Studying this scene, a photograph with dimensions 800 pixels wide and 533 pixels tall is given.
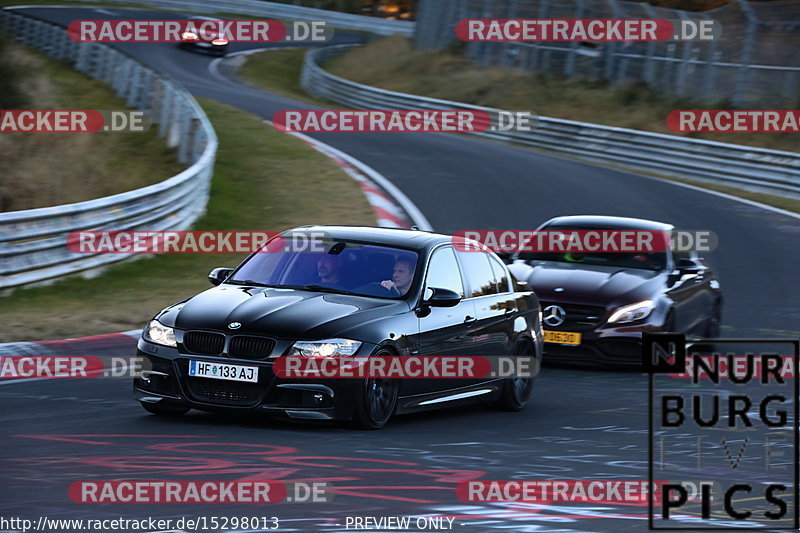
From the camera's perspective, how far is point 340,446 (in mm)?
8328

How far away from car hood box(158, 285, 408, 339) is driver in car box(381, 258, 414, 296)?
7.5 inches

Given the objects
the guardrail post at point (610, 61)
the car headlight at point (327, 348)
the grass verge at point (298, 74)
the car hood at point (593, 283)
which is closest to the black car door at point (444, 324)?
the car headlight at point (327, 348)

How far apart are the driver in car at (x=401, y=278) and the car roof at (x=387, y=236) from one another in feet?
0.65

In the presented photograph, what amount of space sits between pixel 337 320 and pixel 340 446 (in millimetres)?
1024

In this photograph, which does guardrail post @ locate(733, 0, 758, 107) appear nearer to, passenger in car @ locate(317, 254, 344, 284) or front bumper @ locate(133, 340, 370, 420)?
passenger in car @ locate(317, 254, 344, 284)

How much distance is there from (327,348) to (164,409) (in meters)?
1.30

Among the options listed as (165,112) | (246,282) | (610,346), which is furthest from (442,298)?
(165,112)

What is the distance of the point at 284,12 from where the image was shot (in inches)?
2687

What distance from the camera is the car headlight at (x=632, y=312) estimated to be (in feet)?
43.0

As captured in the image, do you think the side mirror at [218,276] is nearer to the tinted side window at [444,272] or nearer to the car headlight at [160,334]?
the car headlight at [160,334]

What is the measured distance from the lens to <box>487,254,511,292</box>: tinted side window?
11.1 m

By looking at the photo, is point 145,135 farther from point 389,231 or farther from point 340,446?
point 340,446

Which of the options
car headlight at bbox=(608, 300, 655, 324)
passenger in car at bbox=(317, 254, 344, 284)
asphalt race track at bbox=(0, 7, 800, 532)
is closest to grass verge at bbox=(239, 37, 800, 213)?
car headlight at bbox=(608, 300, 655, 324)

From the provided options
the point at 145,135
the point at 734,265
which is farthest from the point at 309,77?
the point at 734,265
